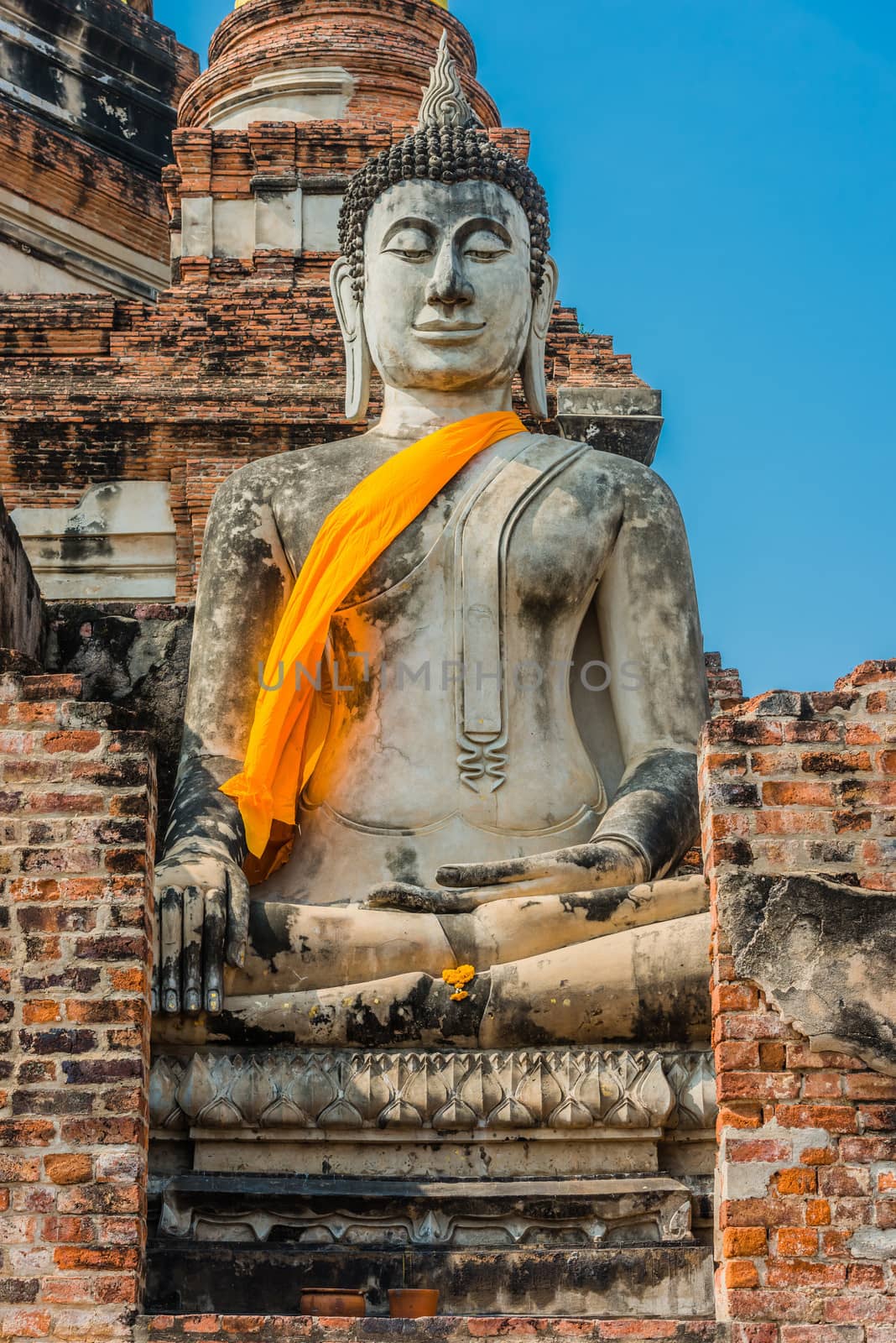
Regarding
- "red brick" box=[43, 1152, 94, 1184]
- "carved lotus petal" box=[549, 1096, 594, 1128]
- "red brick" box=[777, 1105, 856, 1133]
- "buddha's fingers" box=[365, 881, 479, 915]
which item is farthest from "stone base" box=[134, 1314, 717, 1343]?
"buddha's fingers" box=[365, 881, 479, 915]

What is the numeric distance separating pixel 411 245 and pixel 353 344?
63 centimetres

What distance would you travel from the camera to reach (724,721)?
7047 mm

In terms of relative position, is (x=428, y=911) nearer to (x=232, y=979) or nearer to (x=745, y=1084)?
(x=232, y=979)

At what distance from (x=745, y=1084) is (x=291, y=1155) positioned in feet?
5.14

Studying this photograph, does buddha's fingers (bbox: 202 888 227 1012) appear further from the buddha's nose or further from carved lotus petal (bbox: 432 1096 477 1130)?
the buddha's nose

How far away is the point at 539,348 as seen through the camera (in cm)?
1001

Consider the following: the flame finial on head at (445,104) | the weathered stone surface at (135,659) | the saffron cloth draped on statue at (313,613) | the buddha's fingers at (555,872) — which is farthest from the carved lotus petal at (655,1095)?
the flame finial on head at (445,104)

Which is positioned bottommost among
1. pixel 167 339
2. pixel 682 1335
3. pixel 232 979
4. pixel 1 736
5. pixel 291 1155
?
pixel 682 1335

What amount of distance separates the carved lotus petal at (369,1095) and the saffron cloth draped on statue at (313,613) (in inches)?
47.9

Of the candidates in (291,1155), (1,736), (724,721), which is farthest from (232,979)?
(724,721)

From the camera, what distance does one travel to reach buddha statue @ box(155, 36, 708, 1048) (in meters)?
7.79

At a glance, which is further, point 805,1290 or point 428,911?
point 428,911

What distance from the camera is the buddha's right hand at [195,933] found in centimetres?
765

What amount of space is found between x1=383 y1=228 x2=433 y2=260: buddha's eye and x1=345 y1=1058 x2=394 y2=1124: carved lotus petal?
3.39 metres
